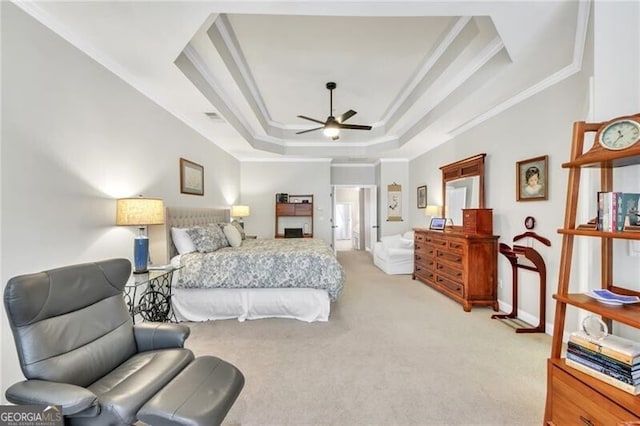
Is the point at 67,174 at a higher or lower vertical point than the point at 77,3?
lower

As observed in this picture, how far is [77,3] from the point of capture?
1.92m

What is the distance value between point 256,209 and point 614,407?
6722 mm

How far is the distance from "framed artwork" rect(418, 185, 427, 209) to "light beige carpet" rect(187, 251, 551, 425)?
2.91 meters

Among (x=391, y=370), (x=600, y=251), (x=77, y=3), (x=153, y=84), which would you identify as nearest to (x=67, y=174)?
(x=77, y=3)

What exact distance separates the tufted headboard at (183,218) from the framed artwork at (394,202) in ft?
13.7

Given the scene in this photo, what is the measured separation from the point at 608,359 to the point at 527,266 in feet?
6.58

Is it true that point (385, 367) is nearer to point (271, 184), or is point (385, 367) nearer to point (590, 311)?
point (590, 311)

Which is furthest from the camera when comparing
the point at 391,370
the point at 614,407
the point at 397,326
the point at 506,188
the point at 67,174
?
the point at 506,188

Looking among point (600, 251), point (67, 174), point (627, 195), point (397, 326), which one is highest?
point (67, 174)

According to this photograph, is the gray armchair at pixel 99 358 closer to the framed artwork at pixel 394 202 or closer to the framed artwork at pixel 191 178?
the framed artwork at pixel 191 178

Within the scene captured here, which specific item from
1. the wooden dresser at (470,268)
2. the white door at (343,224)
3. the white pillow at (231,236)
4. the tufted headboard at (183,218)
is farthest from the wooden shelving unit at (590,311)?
the white door at (343,224)

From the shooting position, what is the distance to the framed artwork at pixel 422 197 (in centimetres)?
623

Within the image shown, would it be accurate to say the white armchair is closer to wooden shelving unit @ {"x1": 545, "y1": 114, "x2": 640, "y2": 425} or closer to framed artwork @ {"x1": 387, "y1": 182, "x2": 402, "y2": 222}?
framed artwork @ {"x1": 387, "y1": 182, "x2": 402, "y2": 222}

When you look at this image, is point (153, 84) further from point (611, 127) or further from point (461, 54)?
point (611, 127)
